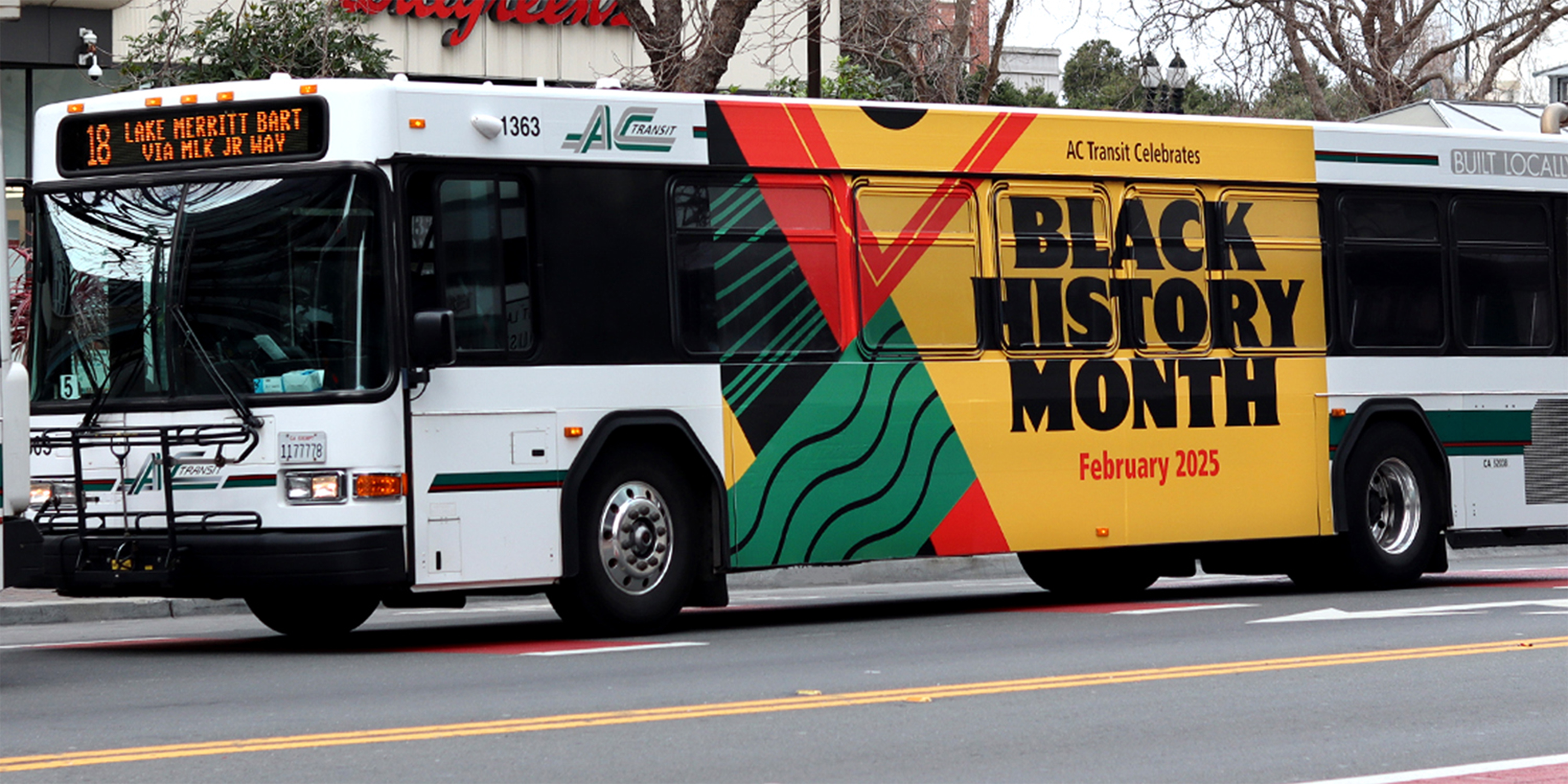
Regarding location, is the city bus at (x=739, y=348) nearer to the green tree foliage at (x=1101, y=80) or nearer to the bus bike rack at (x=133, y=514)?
the bus bike rack at (x=133, y=514)

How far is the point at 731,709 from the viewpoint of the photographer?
29.3ft

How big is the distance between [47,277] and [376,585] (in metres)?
2.63

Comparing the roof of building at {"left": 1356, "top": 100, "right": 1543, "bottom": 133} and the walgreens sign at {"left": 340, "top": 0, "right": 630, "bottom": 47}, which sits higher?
the walgreens sign at {"left": 340, "top": 0, "right": 630, "bottom": 47}

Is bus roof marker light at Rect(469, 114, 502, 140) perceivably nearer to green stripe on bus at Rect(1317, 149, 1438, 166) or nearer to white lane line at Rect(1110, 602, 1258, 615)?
white lane line at Rect(1110, 602, 1258, 615)

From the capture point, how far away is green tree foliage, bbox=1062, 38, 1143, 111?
110 ft

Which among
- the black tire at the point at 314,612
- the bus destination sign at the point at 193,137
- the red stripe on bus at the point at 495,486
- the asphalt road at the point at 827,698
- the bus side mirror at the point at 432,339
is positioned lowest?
the asphalt road at the point at 827,698

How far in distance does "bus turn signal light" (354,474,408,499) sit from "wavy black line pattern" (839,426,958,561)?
2.93 meters

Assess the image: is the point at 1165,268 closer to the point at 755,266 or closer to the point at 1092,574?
the point at 1092,574

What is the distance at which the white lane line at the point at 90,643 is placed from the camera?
12672 millimetres

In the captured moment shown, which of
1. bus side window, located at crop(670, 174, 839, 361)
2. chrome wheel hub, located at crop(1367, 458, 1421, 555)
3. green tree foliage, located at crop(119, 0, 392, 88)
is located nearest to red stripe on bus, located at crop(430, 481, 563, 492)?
bus side window, located at crop(670, 174, 839, 361)

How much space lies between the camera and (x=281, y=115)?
11.5 m

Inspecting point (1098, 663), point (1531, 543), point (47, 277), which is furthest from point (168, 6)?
point (1098, 663)

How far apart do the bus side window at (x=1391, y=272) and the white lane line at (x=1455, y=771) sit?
7.92 m

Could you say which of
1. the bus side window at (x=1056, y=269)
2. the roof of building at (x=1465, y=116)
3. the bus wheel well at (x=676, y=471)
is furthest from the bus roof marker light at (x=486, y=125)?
the roof of building at (x=1465, y=116)
